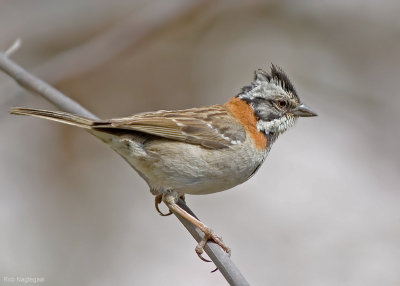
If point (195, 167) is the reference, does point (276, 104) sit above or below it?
above

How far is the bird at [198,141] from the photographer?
5.18 meters

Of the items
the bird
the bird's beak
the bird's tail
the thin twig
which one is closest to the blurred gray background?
the thin twig

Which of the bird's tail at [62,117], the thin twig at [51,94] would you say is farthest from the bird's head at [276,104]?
the bird's tail at [62,117]

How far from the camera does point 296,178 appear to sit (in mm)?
8586

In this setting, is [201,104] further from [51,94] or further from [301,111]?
[51,94]

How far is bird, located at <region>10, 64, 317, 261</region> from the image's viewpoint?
5.18m

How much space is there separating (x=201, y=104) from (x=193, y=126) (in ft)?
14.6

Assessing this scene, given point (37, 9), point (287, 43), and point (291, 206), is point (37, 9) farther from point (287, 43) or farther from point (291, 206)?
point (291, 206)

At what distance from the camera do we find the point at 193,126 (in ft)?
18.2

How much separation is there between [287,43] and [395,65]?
1875 mm

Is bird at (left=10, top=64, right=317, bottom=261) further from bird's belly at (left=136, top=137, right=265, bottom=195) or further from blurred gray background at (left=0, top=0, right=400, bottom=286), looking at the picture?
blurred gray background at (left=0, top=0, right=400, bottom=286)

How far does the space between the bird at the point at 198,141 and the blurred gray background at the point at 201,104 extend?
4.34ft

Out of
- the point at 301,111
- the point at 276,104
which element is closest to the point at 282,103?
the point at 276,104

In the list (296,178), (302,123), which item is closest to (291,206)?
(296,178)
